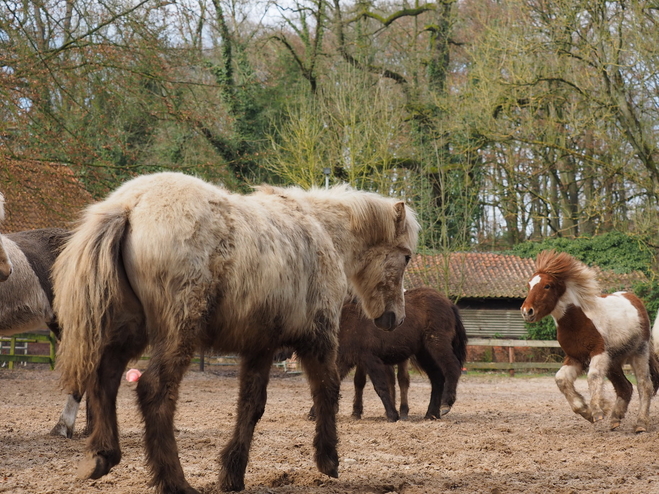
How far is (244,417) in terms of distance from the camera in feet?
15.4

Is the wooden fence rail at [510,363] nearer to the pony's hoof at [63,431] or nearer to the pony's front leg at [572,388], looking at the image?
the pony's front leg at [572,388]

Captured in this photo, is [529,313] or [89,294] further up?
[89,294]

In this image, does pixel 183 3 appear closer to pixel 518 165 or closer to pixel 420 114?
pixel 420 114

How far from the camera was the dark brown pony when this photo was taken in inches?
389

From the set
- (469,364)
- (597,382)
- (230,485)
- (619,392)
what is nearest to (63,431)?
(230,485)

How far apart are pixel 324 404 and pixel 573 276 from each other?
4.81 m

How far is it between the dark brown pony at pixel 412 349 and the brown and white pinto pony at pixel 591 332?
1809 millimetres

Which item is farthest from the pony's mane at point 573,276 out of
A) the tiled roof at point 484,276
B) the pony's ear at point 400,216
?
the tiled roof at point 484,276

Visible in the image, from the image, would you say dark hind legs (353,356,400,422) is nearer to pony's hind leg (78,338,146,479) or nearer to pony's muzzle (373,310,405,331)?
pony's muzzle (373,310,405,331)

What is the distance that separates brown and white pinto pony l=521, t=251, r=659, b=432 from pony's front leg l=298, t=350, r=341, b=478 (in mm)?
4048

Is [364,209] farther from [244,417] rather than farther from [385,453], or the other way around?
[385,453]

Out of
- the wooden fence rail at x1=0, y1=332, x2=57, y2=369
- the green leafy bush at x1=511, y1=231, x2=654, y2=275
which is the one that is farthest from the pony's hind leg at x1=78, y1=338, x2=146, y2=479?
the green leafy bush at x1=511, y1=231, x2=654, y2=275

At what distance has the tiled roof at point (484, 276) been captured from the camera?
2573 centimetres

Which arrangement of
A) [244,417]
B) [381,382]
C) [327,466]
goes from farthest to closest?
[381,382]
[327,466]
[244,417]
